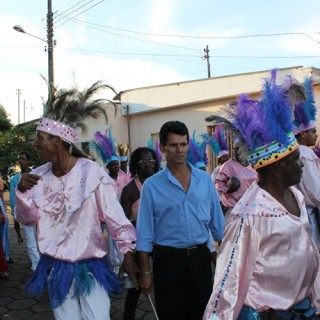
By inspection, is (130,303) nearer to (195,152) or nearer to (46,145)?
(46,145)

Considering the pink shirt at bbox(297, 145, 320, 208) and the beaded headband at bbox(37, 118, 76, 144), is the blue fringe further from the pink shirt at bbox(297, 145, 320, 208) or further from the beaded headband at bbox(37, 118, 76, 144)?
the pink shirt at bbox(297, 145, 320, 208)

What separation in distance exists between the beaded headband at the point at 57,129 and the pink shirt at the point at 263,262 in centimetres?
165

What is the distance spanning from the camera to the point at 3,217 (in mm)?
6973

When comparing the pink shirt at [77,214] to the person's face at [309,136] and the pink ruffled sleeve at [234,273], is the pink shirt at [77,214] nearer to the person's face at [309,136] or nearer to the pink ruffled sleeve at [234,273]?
the pink ruffled sleeve at [234,273]

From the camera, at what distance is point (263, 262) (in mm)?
2076

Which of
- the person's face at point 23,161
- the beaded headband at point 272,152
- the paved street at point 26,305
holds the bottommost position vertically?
the paved street at point 26,305

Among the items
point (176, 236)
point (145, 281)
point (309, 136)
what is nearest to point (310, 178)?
point (309, 136)

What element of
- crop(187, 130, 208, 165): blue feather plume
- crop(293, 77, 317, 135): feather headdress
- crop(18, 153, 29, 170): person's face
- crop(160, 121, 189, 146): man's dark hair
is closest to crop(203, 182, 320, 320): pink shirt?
crop(160, 121, 189, 146): man's dark hair

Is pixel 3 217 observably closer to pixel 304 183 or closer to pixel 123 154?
pixel 123 154

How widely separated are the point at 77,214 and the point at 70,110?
3.24 feet

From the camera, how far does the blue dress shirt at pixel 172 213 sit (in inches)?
124

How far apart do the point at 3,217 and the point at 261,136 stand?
18.7 feet

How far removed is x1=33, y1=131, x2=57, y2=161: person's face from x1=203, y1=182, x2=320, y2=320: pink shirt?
1.60m

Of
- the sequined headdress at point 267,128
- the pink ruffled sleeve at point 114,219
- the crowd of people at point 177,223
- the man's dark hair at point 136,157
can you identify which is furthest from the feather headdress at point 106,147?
the sequined headdress at point 267,128
